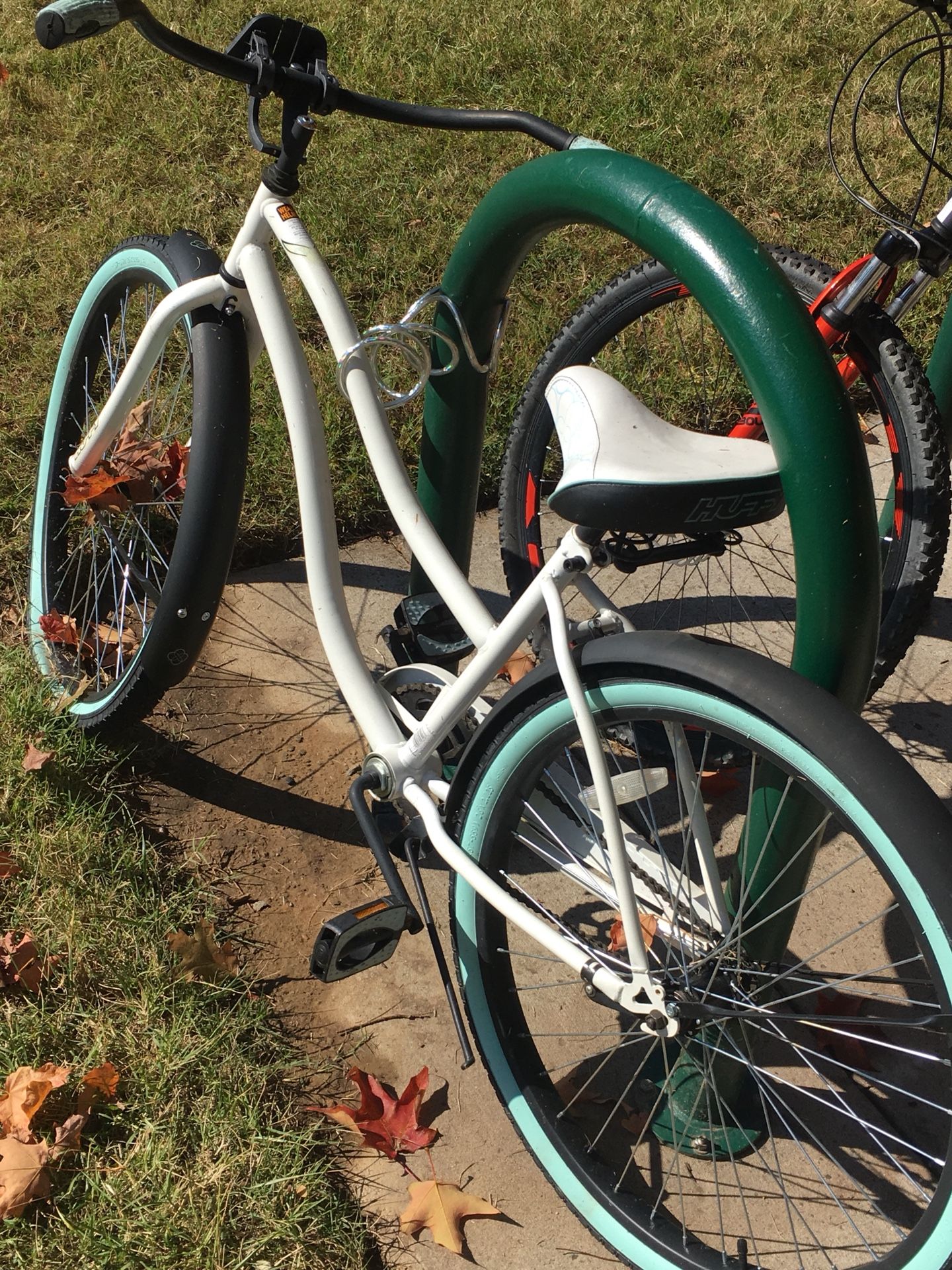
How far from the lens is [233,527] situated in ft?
7.47

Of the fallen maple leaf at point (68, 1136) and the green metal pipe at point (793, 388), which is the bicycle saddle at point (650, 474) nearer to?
the green metal pipe at point (793, 388)

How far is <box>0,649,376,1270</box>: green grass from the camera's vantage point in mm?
1909

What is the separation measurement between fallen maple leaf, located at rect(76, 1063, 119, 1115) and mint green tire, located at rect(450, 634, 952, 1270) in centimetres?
65

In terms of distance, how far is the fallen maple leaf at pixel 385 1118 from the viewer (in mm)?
2066

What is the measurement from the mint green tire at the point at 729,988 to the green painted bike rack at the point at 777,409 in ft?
0.06

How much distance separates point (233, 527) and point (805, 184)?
302cm

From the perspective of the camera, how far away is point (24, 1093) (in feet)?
6.60

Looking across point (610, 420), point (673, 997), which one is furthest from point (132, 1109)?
point (610, 420)

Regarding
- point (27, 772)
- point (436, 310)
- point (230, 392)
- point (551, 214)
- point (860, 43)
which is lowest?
point (27, 772)

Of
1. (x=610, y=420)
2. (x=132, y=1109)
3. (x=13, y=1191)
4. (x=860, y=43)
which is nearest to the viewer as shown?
(x=610, y=420)

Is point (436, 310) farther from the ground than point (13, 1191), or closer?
farther from the ground

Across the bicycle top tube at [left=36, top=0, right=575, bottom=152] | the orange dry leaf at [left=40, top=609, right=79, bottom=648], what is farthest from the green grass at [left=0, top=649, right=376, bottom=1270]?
the bicycle top tube at [left=36, top=0, right=575, bottom=152]

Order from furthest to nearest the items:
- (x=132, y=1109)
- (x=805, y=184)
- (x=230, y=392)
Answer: (x=805, y=184) < (x=230, y=392) < (x=132, y=1109)

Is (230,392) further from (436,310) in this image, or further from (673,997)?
(673,997)
